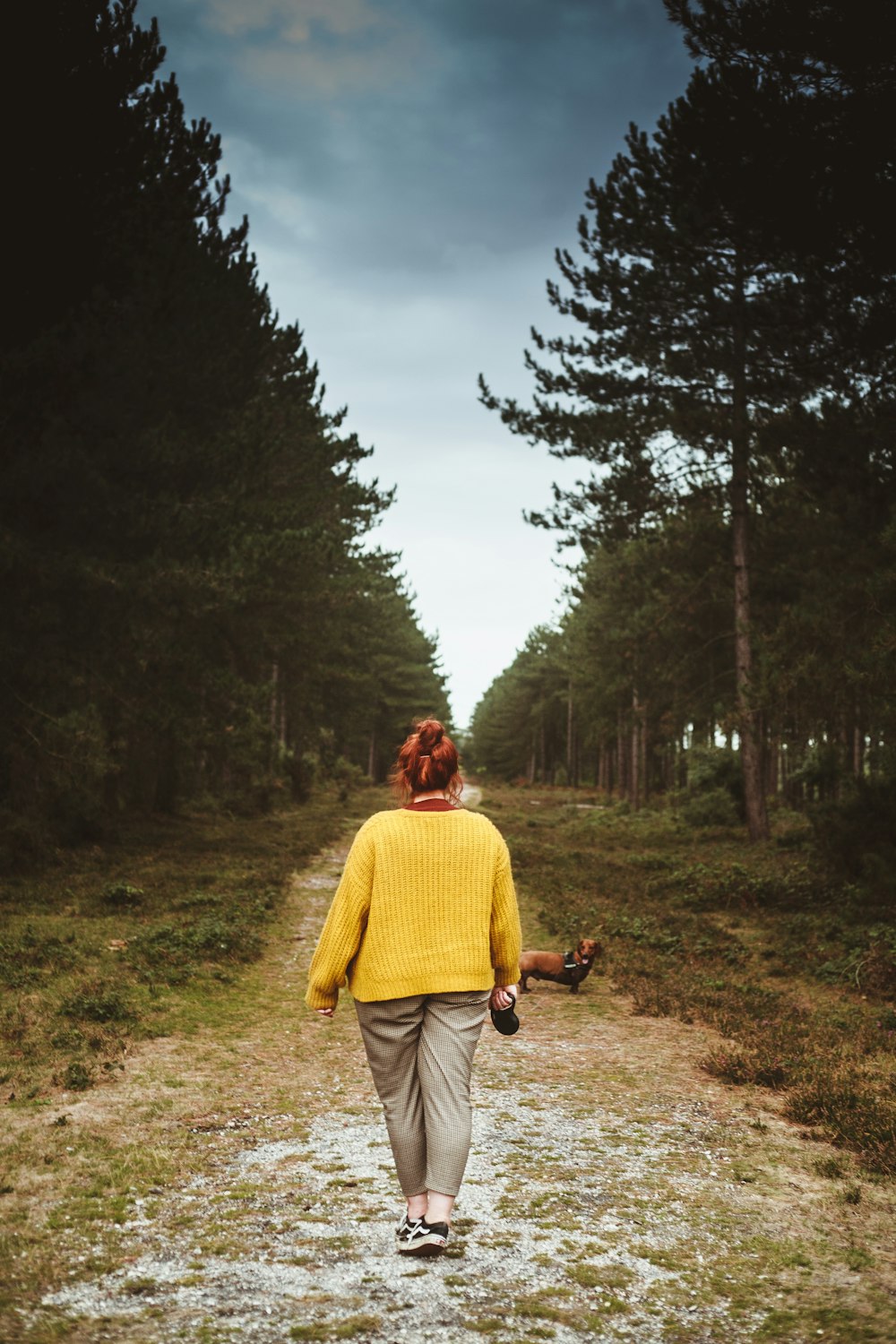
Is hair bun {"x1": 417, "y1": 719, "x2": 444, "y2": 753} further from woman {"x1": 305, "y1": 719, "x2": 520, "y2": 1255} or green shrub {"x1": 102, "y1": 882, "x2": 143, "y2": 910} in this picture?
green shrub {"x1": 102, "y1": 882, "x2": 143, "y2": 910}

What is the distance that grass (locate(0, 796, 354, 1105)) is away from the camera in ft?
22.1

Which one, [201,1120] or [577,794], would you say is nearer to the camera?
[201,1120]

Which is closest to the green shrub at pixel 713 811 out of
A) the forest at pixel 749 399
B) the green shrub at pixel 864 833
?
the forest at pixel 749 399

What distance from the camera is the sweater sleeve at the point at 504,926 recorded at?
4.05 m

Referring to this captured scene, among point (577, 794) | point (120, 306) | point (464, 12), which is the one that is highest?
point (464, 12)

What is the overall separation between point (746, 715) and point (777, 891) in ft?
11.2

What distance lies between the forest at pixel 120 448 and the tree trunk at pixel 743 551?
10.1m

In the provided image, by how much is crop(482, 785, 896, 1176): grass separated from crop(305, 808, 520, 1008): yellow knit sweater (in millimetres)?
2960

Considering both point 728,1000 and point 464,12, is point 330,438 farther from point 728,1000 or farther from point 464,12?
point 728,1000

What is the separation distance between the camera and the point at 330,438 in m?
29.7

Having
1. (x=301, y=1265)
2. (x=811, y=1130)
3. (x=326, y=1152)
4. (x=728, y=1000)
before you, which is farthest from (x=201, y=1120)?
(x=728, y=1000)

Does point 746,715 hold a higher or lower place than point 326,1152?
higher

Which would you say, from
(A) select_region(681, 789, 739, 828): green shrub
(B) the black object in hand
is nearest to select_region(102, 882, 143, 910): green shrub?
(B) the black object in hand

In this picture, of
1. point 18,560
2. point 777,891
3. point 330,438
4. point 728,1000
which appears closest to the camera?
point 728,1000
